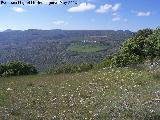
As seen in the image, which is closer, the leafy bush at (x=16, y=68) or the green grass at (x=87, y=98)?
the green grass at (x=87, y=98)

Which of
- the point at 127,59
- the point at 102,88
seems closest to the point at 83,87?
the point at 102,88

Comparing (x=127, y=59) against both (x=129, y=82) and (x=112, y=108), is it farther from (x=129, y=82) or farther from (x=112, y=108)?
(x=112, y=108)

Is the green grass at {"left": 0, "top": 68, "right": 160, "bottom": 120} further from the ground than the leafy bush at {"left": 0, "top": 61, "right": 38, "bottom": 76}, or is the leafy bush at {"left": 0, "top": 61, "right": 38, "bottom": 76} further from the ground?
the green grass at {"left": 0, "top": 68, "right": 160, "bottom": 120}

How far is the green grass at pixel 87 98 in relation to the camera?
20.7 m

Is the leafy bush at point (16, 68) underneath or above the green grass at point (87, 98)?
underneath

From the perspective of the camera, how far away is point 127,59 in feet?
176

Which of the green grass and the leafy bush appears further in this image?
the leafy bush

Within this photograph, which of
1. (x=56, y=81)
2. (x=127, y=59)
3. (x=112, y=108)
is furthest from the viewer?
(x=127, y=59)

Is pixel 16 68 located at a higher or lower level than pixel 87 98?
lower

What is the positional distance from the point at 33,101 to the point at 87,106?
402 cm

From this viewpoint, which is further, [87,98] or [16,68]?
[16,68]

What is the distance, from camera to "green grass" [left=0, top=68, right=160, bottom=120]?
20.7 m

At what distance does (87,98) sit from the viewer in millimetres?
26062

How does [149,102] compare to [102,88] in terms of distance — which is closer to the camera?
[149,102]
